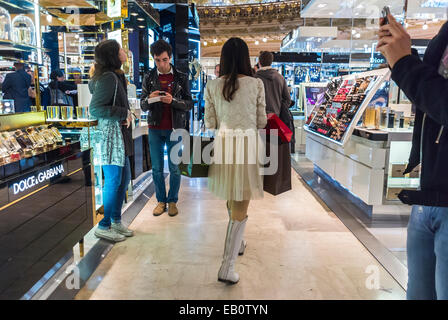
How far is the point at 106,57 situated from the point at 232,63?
1280 millimetres

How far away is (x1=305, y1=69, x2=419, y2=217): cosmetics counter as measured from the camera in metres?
3.54

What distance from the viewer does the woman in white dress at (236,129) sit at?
2207mm

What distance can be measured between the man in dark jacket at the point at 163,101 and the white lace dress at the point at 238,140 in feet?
4.61

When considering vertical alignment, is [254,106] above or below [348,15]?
below

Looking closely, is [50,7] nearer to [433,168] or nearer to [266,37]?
[433,168]

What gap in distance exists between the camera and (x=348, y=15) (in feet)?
24.0

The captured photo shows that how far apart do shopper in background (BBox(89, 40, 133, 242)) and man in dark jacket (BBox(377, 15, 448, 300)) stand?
231cm

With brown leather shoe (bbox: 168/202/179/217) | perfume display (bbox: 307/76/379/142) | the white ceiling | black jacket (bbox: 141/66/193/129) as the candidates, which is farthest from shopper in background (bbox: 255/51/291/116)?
the white ceiling

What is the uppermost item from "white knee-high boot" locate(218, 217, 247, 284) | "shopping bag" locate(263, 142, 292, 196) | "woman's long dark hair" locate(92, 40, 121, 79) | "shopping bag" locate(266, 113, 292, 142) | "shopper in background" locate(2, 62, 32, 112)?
"woman's long dark hair" locate(92, 40, 121, 79)

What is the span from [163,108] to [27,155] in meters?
1.74

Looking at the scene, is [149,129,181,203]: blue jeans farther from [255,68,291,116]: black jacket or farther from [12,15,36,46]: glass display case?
[12,15,36,46]: glass display case

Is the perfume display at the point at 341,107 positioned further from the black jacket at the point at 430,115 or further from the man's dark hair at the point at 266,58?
the black jacket at the point at 430,115

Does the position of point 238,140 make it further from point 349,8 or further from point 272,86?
point 349,8
